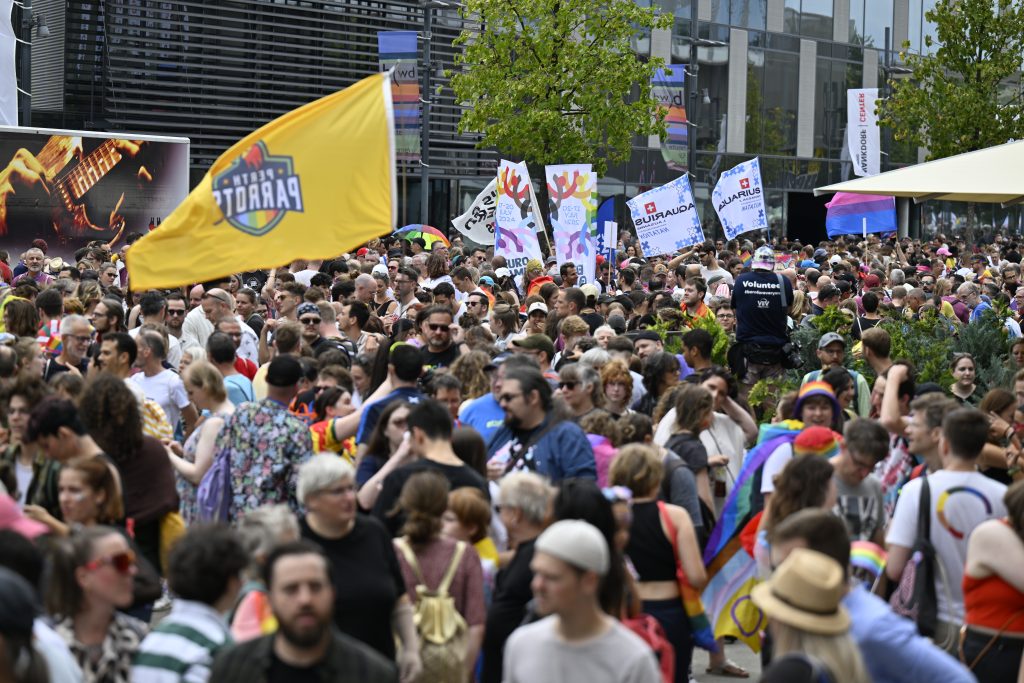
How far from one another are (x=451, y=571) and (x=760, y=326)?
771 cm

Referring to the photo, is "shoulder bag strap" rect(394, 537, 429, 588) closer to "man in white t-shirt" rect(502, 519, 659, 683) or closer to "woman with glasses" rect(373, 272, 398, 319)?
"man in white t-shirt" rect(502, 519, 659, 683)

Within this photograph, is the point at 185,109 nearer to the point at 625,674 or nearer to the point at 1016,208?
the point at 625,674

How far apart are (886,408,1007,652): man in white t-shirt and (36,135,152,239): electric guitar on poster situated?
20308 millimetres

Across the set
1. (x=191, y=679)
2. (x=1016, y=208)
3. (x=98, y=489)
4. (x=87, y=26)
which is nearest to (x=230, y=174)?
(x=98, y=489)

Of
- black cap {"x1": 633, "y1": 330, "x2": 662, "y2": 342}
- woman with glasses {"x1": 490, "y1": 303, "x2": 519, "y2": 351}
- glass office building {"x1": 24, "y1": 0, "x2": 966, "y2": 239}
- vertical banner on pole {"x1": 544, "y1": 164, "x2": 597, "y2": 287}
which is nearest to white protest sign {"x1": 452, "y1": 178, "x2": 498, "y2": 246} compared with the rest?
vertical banner on pole {"x1": 544, "y1": 164, "x2": 597, "y2": 287}

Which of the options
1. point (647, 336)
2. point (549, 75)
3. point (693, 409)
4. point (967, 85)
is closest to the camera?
point (693, 409)

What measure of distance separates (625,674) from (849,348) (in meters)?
8.59

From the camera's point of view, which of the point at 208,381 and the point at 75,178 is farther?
the point at 75,178

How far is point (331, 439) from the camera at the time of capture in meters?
8.57

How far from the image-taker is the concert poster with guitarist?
23.6 meters

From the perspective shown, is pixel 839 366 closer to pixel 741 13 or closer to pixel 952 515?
pixel 952 515

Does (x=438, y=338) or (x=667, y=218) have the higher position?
(x=667, y=218)

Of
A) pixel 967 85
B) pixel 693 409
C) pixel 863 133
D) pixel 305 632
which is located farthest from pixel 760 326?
pixel 967 85

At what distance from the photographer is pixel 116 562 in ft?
15.7
